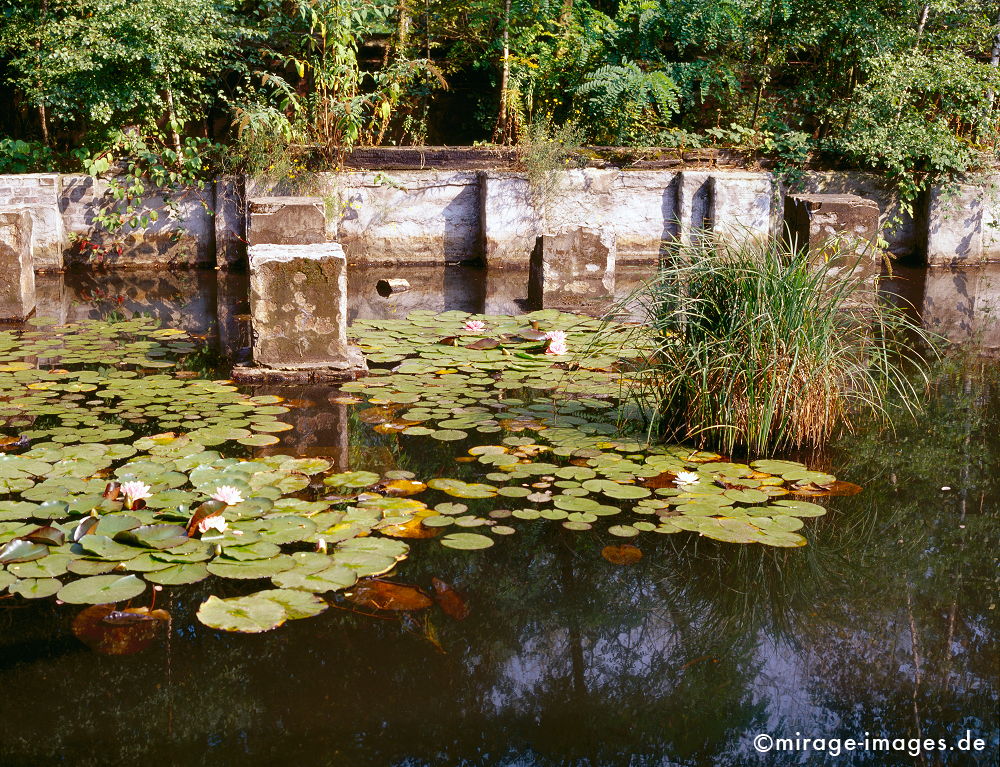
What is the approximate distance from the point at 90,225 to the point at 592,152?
4523 mm

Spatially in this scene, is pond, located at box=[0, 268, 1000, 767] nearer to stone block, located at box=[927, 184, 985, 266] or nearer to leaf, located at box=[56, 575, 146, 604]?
leaf, located at box=[56, 575, 146, 604]

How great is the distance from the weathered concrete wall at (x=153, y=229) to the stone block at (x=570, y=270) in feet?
10.8

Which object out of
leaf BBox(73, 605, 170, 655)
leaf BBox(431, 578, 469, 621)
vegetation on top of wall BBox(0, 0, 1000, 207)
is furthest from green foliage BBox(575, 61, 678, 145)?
leaf BBox(73, 605, 170, 655)

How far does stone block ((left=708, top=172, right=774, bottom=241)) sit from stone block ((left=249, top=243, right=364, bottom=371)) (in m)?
4.89

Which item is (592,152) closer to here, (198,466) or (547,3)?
(547,3)

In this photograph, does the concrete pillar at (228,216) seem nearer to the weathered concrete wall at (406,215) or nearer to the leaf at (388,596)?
the weathered concrete wall at (406,215)

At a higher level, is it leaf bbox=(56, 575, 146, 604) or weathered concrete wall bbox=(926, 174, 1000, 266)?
weathered concrete wall bbox=(926, 174, 1000, 266)

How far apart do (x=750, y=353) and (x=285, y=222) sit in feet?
12.9

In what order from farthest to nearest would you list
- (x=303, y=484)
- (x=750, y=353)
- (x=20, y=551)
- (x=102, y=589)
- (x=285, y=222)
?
(x=285, y=222)
(x=750, y=353)
(x=303, y=484)
(x=20, y=551)
(x=102, y=589)

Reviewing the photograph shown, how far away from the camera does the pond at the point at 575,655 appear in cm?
213

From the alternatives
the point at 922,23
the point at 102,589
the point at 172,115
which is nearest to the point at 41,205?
the point at 172,115

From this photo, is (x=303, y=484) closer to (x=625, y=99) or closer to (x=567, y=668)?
(x=567, y=668)

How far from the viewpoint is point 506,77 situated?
9.87 m

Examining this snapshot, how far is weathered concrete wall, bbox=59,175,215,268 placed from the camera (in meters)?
8.59
